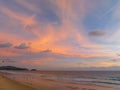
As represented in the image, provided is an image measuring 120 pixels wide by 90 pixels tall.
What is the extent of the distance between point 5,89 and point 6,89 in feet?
0.45

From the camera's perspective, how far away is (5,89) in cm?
1819

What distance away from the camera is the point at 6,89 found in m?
18.1
